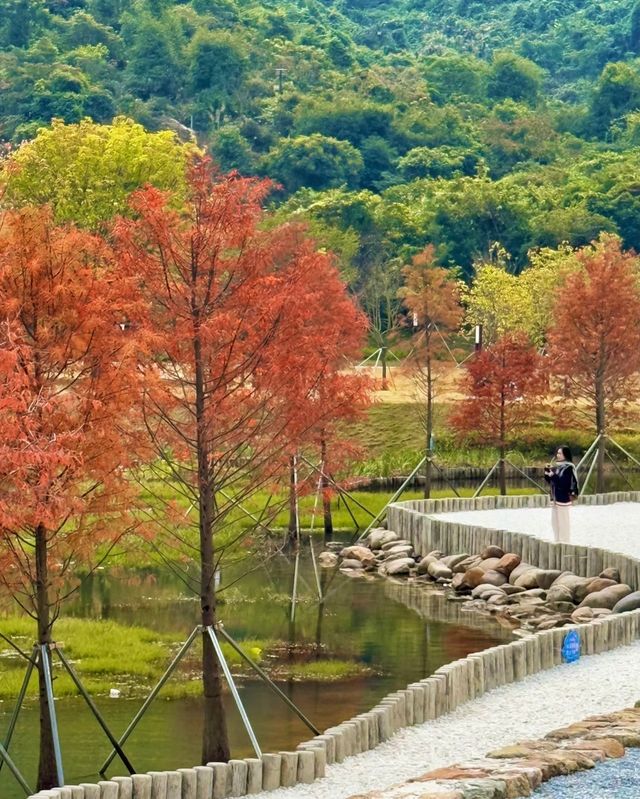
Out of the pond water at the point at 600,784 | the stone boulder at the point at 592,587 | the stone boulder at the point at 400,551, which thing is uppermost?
the stone boulder at the point at 400,551

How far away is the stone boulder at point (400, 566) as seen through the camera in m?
34.3

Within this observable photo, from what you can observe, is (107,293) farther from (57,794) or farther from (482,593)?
(482,593)

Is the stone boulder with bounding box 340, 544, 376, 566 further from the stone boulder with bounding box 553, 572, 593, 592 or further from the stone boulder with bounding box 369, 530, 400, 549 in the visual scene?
the stone boulder with bounding box 553, 572, 593, 592

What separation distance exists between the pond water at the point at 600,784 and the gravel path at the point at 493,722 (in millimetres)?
2336

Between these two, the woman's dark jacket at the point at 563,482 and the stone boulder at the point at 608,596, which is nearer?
the stone boulder at the point at 608,596

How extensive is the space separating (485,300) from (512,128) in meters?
52.7

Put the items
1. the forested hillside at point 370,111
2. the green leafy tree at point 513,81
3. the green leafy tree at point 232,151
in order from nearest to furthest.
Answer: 1. the forested hillside at point 370,111
2. the green leafy tree at point 232,151
3. the green leafy tree at point 513,81

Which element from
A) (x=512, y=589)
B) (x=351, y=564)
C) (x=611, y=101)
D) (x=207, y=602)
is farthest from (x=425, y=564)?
(x=611, y=101)

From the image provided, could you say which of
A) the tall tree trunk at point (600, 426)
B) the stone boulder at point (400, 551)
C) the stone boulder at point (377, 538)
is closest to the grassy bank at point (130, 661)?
the stone boulder at point (400, 551)

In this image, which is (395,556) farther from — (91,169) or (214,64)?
(214,64)

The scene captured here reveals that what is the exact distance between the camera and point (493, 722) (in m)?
17.4

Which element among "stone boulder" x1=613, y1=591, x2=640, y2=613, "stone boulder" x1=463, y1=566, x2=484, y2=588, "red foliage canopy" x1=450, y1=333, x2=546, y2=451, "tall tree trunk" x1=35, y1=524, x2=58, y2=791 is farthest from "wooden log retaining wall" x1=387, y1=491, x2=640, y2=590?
"tall tree trunk" x1=35, y1=524, x2=58, y2=791

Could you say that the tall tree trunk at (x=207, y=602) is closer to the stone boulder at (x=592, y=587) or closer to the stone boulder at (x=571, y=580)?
the stone boulder at (x=592, y=587)

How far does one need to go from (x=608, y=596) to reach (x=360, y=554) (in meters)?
9.12
